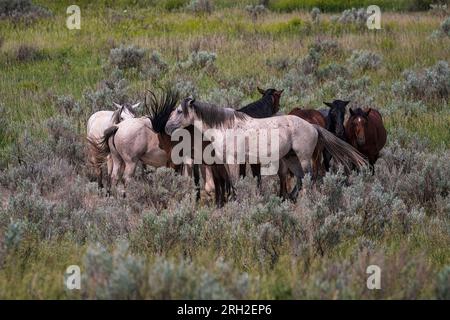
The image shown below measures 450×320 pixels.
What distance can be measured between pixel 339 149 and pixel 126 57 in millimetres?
10309

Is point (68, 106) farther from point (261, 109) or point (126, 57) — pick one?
point (261, 109)

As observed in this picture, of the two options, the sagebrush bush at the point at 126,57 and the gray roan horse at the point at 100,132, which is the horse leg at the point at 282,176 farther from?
the sagebrush bush at the point at 126,57

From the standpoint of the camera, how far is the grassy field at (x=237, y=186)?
5.84m

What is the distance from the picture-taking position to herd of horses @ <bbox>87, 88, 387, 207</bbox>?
10086 millimetres

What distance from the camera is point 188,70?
1923cm

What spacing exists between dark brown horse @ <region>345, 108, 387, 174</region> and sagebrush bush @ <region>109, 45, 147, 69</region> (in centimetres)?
916

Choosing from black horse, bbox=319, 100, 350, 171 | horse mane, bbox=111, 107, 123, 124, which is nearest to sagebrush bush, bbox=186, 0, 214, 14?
horse mane, bbox=111, 107, 123, 124

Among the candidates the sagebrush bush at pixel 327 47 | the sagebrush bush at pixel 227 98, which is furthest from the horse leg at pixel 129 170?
the sagebrush bush at pixel 327 47

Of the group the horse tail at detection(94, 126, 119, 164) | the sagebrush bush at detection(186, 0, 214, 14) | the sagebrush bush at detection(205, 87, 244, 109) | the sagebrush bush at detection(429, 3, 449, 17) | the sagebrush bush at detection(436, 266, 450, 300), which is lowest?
the sagebrush bush at detection(436, 266, 450, 300)

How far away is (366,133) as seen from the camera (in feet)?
37.2

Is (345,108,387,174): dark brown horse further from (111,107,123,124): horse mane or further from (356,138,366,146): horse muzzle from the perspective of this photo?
(111,107,123,124): horse mane
